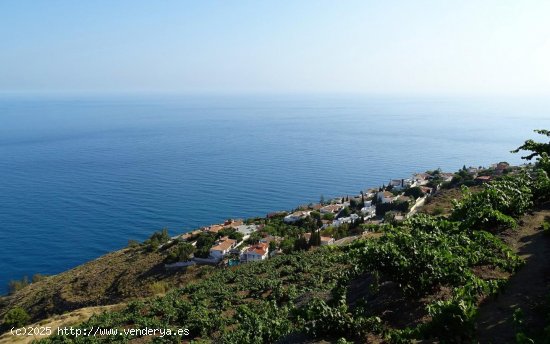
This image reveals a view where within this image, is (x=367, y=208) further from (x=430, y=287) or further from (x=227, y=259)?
→ (x=430, y=287)

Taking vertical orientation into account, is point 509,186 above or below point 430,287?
above

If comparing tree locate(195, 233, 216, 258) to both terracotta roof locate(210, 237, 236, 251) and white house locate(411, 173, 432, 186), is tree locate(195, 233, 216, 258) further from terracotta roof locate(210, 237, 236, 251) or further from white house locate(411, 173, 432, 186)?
white house locate(411, 173, 432, 186)

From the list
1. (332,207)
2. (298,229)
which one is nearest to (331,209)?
(332,207)

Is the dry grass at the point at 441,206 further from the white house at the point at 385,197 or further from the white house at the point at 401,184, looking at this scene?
the white house at the point at 401,184

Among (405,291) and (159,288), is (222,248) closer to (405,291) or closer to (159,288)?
(159,288)

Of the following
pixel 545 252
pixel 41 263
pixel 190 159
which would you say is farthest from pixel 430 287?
pixel 190 159

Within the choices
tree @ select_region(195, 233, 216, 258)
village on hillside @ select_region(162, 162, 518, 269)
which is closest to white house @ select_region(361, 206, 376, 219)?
village on hillside @ select_region(162, 162, 518, 269)
